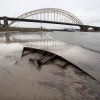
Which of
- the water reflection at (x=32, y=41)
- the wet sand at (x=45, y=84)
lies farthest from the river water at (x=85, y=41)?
the wet sand at (x=45, y=84)

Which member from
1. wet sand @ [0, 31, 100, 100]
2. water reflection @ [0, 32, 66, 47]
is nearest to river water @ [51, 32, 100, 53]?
water reflection @ [0, 32, 66, 47]

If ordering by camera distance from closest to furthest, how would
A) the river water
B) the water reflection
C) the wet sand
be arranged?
1. the wet sand
2. the water reflection
3. the river water

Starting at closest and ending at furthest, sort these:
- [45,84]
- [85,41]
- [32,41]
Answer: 1. [45,84]
2. [32,41]
3. [85,41]

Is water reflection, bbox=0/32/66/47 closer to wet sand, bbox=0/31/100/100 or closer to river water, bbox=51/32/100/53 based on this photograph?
river water, bbox=51/32/100/53

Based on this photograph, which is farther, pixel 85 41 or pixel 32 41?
pixel 85 41

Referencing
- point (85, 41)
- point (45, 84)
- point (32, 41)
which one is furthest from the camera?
point (85, 41)

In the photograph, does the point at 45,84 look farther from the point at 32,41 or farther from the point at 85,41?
the point at 85,41

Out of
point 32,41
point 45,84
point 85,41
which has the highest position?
point 32,41

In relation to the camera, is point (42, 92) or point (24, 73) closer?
point (42, 92)

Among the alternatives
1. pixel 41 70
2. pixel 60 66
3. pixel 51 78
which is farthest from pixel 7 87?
pixel 60 66

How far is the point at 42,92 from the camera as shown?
4.80 metres

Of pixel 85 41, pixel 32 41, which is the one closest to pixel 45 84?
pixel 32 41

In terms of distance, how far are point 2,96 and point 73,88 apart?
8.98 feet

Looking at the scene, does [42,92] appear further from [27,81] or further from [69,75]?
[69,75]
